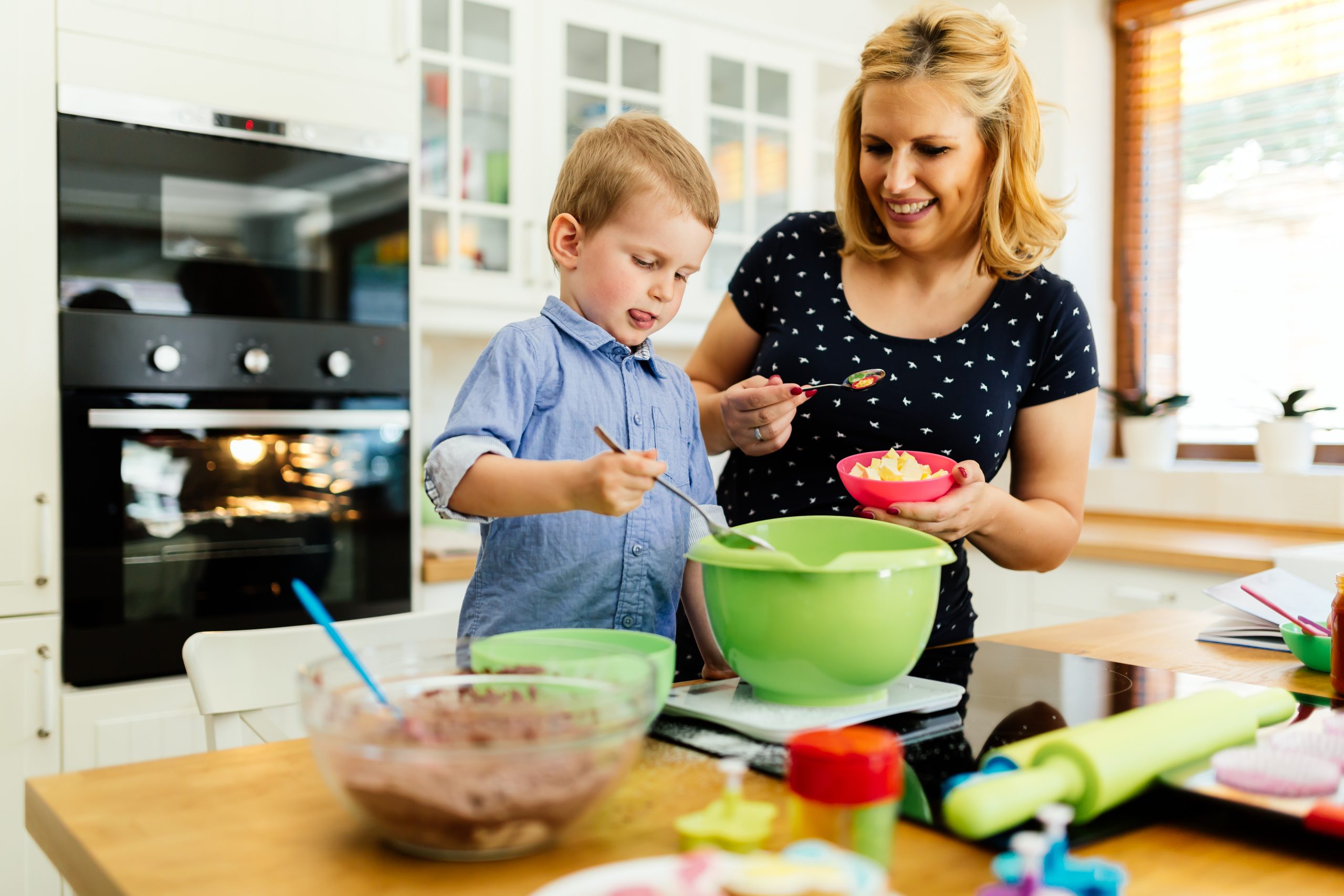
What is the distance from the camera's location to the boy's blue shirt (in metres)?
1.04

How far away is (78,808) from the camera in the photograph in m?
0.66

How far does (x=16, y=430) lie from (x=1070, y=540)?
172 centimetres

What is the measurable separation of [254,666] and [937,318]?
3.19 ft

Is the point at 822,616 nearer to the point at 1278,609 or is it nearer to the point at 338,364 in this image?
the point at 1278,609

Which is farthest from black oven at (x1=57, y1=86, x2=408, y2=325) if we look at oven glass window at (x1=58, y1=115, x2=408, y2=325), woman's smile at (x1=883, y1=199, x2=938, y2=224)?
woman's smile at (x1=883, y1=199, x2=938, y2=224)

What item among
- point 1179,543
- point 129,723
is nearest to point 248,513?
point 129,723

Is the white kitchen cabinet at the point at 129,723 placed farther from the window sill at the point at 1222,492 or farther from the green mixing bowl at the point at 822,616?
the window sill at the point at 1222,492

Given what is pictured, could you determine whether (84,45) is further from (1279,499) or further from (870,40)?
(1279,499)

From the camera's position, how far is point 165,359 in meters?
1.94

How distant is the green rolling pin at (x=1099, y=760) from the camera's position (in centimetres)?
54

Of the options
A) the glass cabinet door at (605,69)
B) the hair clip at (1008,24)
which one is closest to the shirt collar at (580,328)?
the hair clip at (1008,24)

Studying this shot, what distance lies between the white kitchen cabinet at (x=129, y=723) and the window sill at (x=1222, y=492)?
8.59 feet

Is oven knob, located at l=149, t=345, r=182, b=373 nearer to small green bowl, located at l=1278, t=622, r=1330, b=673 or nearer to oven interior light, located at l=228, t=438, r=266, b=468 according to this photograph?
oven interior light, located at l=228, t=438, r=266, b=468

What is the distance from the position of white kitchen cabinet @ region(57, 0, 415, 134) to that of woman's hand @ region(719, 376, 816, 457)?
1.27 m
